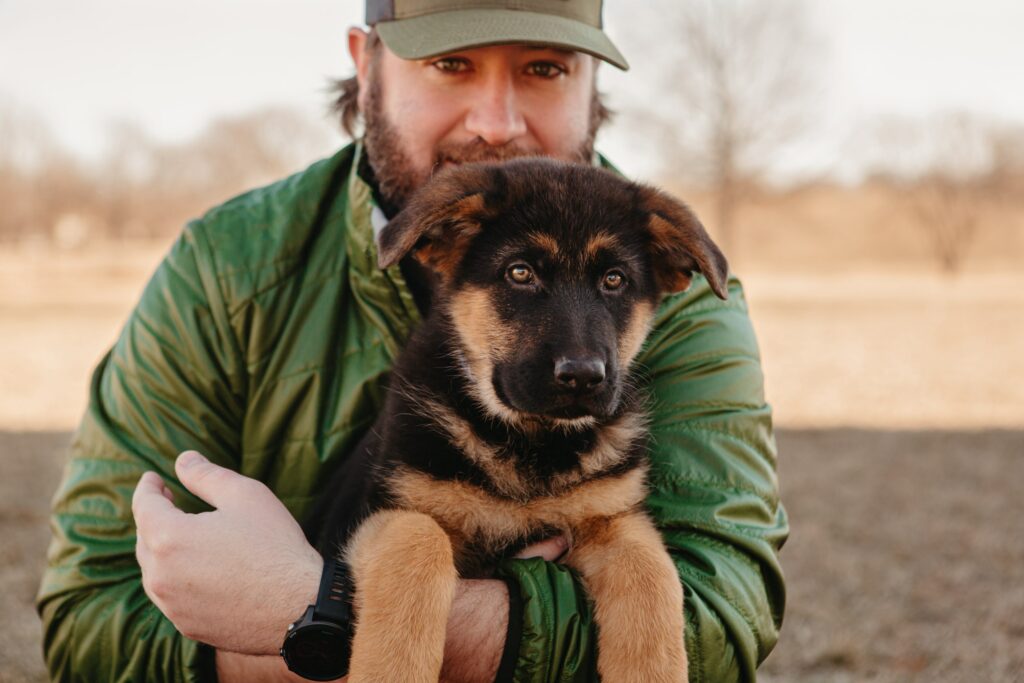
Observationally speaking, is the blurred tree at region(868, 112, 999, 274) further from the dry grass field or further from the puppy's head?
the puppy's head

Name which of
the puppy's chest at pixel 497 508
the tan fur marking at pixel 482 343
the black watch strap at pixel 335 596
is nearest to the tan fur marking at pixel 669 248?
the tan fur marking at pixel 482 343

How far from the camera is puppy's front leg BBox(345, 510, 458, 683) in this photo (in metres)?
2.17

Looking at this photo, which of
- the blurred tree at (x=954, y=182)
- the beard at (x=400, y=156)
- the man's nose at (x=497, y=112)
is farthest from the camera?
the blurred tree at (x=954, y=182)

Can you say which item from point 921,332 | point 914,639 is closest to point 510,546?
point 914,639

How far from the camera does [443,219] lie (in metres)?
2.70

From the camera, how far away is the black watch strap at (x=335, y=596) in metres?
2.35

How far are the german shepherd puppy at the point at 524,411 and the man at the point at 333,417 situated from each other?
0.12m

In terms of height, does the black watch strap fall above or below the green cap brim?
below

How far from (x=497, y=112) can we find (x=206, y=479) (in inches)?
58.5

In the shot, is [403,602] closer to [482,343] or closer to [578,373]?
[578,373]

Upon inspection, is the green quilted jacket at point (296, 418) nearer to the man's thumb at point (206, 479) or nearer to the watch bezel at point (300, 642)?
the man's thumb at point (206, 479)

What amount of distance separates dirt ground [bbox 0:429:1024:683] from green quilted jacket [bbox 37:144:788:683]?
77.1 inches

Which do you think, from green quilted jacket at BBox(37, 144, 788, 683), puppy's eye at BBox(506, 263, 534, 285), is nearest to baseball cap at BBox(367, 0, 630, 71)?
green quilted jacket at BBox(37, 144, 788, 683)

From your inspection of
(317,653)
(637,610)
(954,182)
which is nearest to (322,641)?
(317,653)
